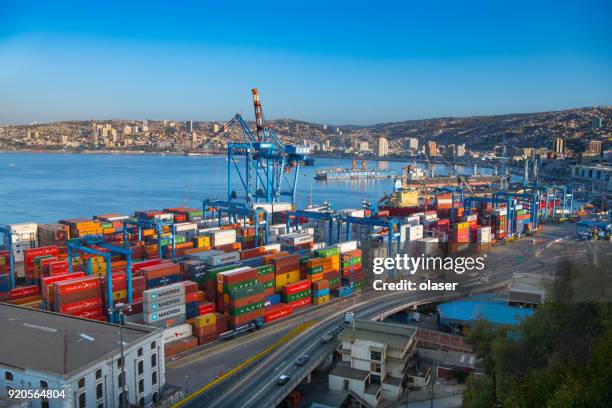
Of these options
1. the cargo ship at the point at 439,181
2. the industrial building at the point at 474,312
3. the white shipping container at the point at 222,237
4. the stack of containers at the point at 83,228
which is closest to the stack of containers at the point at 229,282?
the industrial building at the point at 474,312

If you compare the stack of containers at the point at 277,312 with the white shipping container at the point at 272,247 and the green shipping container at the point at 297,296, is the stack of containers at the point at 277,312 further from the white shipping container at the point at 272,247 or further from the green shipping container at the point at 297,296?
the white shipping container at the point at 272,247

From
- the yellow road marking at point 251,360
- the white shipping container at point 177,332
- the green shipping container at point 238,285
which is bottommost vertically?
the yellow road marking at point 251,360

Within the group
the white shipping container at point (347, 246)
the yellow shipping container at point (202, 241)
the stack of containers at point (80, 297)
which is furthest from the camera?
the yellow shipping container at point (202, 241)

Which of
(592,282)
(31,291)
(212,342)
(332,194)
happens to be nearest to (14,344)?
(212,342)

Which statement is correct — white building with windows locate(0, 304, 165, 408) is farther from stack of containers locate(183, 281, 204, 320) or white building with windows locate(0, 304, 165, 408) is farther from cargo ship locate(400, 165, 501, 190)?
cargo ship locate(400, 165, 501, 190)

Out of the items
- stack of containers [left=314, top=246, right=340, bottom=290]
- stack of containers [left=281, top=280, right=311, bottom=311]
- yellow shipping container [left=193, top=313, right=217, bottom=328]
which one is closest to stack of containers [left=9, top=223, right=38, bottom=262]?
yellow shipping container [left=193, top=313, right=217, bottom=328]

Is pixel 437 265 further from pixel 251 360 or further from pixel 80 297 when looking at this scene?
pixel 80 297
